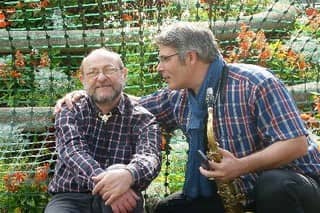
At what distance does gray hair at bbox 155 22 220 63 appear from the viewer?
3904mm

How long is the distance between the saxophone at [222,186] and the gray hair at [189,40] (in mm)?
221

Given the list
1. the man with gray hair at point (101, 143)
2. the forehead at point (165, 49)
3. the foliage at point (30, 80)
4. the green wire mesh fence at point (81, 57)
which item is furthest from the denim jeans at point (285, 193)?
the foliage at point (30, 80)

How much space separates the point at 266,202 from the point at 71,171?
1125mm

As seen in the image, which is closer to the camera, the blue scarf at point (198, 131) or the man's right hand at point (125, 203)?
the man's right hand at point (125, 203)

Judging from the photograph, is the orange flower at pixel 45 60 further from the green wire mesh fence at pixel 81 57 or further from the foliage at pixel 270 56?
the foliage at pixel 270 56

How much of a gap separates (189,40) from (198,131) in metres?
0.51

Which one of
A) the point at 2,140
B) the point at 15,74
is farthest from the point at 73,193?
the point at 15,74

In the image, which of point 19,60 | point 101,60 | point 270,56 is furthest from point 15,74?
point 270,56

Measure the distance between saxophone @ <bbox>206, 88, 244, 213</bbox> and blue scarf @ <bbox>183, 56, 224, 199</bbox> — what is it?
102 millimetres

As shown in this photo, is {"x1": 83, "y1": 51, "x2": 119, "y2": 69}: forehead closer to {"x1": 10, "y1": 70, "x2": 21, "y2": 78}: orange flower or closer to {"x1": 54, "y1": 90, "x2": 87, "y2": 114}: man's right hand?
A: {"x1": 54, "y1": 90, "x2": 87, "y2": 114}: man's right hand

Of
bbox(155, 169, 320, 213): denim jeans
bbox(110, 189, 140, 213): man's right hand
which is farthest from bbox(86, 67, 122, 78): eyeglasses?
bbox(155, 169, 320, 213): denim jeans

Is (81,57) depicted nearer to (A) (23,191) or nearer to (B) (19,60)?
(B) (19,60)

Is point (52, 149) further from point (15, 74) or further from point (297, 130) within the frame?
point (297, 130)

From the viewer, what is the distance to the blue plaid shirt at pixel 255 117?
373 cm
